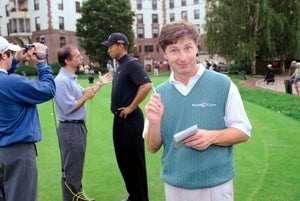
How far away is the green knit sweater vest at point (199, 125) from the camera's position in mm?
2404

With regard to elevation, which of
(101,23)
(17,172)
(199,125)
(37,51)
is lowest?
(17,172)

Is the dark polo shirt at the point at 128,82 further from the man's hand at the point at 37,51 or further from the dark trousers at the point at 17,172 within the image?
the dark trousers at the point at 17,172

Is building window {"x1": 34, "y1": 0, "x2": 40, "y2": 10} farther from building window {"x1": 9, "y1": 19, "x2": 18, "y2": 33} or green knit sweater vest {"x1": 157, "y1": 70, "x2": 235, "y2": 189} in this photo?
green knit sweater vest {"x1": 157, "y1": 70, "x2": 235, "y2": 189}

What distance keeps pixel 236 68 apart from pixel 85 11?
22.3 m

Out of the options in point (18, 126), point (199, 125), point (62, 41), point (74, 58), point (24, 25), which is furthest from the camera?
point (62, 41)

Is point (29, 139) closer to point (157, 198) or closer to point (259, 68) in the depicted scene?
point (157, 198)

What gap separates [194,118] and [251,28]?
3294cm

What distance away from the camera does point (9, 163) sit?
3.40 meters

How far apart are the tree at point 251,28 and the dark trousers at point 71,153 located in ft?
95.1

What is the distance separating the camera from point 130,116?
4559mm

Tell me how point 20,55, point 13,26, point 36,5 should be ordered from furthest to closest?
1. point 13,26
2. point 36,5
3. point 20,55

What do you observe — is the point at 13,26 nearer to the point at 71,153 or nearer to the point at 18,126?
the point at 71,153

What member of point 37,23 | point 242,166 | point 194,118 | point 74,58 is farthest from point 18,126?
point 37,23

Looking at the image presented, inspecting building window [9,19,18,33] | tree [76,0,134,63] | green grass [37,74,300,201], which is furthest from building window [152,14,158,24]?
green grass [37,74,300,201]
